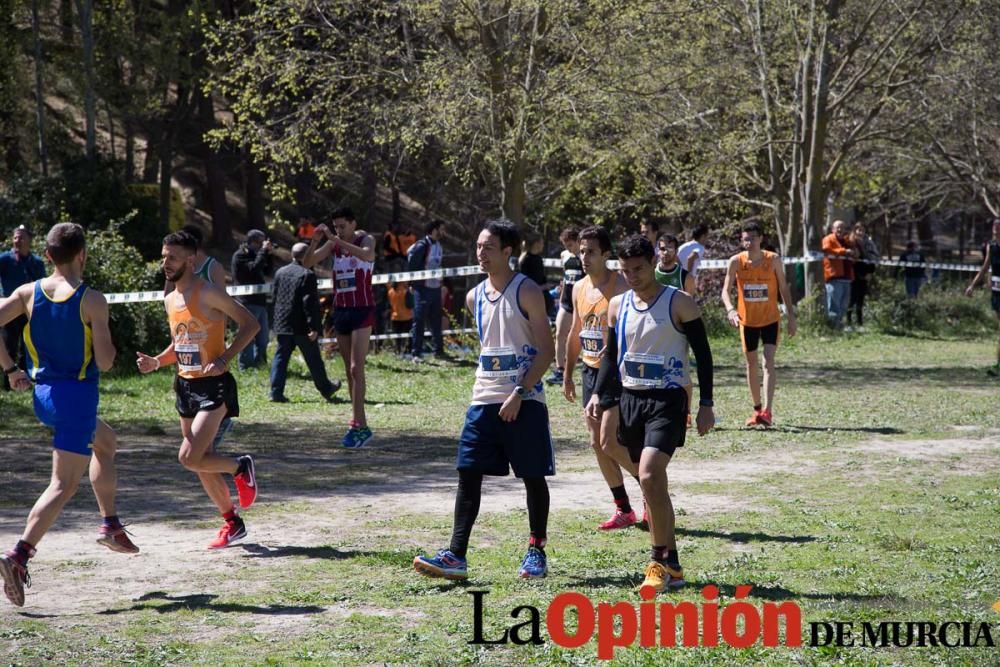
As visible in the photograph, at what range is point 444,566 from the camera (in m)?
7.25

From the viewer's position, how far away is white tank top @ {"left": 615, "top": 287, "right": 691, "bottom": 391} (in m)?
7.43

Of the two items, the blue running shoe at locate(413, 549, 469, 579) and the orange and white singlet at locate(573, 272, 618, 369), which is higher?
the orange and white singlet at locate(573, 272, 618, 369)

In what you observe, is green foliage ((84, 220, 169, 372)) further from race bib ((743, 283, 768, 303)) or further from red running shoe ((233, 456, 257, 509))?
red running shoe ((233, 456, 257, 509))

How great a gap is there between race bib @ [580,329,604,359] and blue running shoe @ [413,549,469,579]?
2566mm

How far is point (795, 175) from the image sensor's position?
1006 inches

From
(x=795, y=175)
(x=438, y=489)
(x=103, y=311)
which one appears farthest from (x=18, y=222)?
(x=103, y=311)

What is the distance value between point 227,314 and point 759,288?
6.66m

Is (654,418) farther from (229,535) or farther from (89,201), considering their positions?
(89,201)

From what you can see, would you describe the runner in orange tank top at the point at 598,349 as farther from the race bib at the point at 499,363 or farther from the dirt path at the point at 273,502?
the race bib at the point at 499,363

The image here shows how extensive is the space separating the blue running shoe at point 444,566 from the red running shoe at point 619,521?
1785mm

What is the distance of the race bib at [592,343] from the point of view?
947 cm

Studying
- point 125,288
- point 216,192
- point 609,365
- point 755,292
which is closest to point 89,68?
point 216,192

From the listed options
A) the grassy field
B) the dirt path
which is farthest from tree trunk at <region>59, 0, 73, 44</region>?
the dirt path

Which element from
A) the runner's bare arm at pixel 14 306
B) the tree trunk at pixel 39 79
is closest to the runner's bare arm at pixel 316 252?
the runner's bare arm at pixel 14 306
